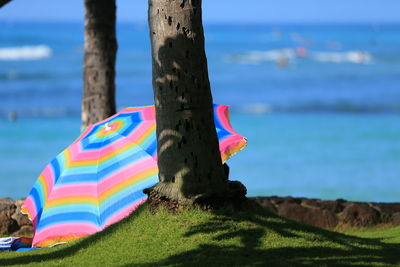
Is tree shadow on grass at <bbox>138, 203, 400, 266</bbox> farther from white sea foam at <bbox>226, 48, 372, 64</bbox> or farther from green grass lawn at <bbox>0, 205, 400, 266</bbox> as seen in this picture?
white sea foam at <bbox>226, 48, 372, 64</bbox>

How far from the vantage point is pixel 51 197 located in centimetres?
752

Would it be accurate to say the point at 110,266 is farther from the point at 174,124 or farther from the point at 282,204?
the point at 282,204

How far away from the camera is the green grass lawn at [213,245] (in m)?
5.53

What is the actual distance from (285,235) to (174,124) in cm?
124

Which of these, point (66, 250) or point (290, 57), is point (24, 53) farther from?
point (66, 250)

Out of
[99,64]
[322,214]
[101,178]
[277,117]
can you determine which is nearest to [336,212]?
[322,214]

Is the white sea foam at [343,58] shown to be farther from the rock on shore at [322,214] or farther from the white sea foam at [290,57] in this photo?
the rock on shore at [322,214]

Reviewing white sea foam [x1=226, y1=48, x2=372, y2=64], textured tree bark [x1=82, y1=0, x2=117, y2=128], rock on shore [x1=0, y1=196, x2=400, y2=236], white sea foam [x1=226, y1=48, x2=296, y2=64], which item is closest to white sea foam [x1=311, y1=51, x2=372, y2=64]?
white sea foam [x1=226, y1=48, x2=372, y2=64]

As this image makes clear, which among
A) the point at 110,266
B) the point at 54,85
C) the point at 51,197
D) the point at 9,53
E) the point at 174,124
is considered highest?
the point at 9,53

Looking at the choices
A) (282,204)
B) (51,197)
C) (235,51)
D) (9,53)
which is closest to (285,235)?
(51,197)

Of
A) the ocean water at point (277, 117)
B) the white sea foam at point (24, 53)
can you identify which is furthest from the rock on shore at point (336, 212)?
the white sea foam at point (24, 53)

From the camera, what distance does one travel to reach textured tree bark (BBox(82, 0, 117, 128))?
9.69 metres

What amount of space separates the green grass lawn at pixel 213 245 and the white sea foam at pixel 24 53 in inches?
1849

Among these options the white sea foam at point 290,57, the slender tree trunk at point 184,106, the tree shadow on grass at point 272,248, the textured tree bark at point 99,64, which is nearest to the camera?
the tree shadow on grass at point 272,248
